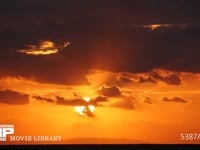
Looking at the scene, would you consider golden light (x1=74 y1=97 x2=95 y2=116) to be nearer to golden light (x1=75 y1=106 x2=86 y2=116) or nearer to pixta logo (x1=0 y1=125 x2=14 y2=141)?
golden light (x1=75 y1=106 x2=86 y2=116)

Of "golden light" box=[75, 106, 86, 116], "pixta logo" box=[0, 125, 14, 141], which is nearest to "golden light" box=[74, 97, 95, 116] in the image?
"golden light" box=[75, 106, 86, 116]

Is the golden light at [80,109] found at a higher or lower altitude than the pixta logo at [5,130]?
higher

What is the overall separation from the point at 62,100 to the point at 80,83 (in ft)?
0.54

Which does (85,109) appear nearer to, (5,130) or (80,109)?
(80,109)

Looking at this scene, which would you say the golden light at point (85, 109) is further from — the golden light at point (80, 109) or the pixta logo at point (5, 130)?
the pixta logo at point (5, 130)

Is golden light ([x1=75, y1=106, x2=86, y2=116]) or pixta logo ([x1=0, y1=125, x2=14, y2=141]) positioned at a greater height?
golden light ([x1=75, y1=106, x2=86, y2=116])

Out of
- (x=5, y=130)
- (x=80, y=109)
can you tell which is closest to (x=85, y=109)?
(x=80, y=109)

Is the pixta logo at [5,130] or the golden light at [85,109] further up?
the golden light at [85,109]

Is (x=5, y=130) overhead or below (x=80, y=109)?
below

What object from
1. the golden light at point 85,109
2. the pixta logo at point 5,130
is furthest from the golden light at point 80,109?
the pixta logo at point 5,130

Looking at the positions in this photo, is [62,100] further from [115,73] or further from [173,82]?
[173,82]

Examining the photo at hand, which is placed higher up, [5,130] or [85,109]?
[85,109]

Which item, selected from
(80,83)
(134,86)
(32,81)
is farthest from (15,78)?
(134,86)

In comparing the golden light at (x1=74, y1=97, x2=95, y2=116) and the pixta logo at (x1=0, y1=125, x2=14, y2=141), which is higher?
the golden light at (x1=74, y1=97, x2=95, y2=116)
